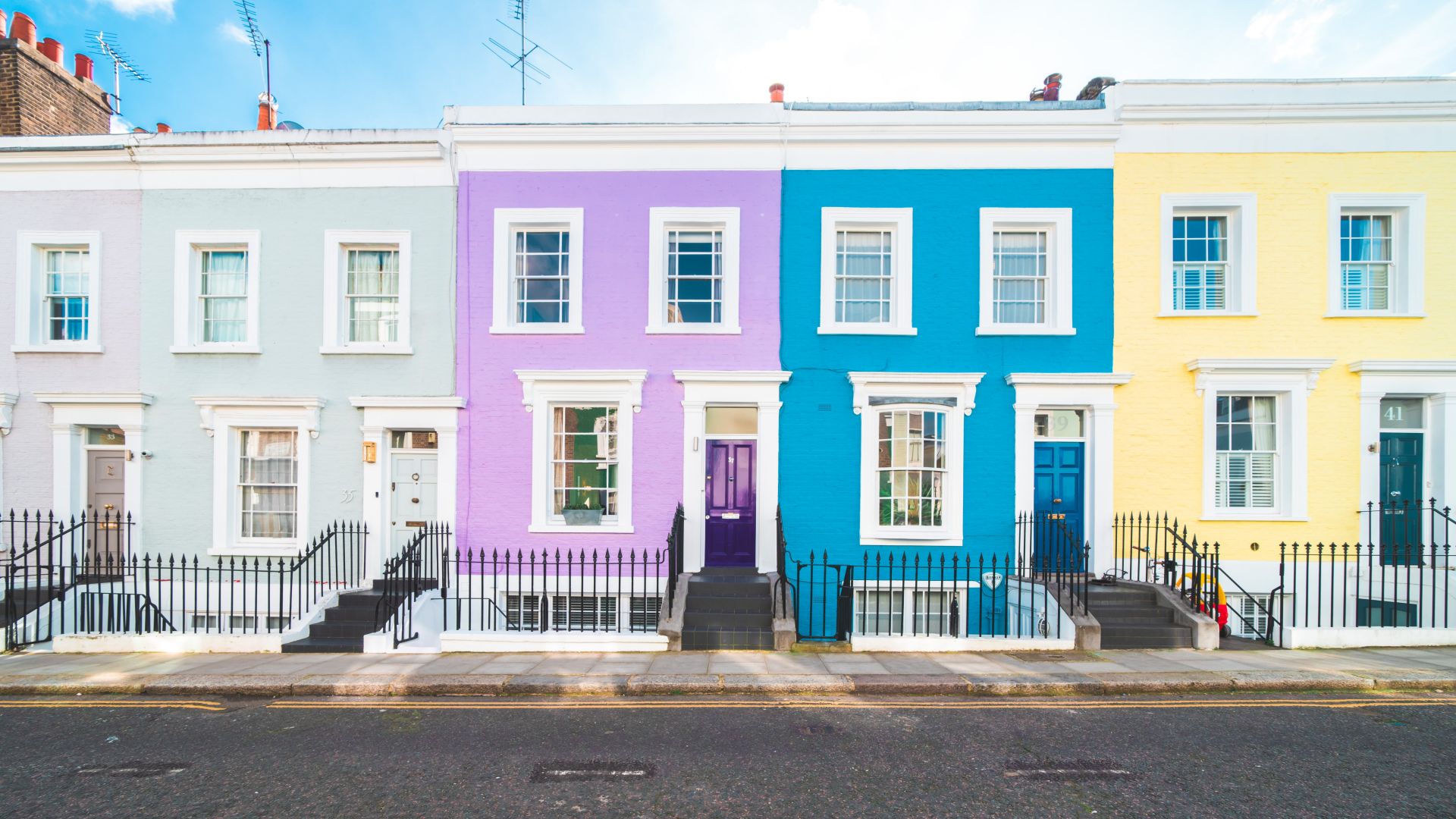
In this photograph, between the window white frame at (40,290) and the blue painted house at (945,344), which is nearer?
the blue painted house at (945,344)

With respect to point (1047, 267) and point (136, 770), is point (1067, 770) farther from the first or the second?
point (1047, 267)

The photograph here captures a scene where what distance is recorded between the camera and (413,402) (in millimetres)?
A: 10414

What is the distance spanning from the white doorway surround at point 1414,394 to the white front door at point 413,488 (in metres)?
15.1

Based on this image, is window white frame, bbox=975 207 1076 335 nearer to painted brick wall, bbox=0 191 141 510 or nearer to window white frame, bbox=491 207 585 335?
window white frame, bbox=491 207 585 335

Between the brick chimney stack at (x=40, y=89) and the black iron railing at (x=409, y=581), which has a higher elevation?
the brick chimney stack at (x=40, y=89)

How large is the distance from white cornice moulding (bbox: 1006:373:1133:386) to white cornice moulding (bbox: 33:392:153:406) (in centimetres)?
1439

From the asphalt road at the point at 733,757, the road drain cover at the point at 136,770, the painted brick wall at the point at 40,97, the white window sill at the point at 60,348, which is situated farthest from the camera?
the painted brick wall at the point at 40,97

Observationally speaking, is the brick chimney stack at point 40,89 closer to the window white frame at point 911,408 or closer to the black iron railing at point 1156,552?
the window white frame at point 911,408

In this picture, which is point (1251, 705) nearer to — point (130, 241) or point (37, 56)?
point (130, 241)

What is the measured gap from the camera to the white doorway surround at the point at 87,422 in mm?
10508

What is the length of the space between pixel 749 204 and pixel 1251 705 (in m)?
9.14

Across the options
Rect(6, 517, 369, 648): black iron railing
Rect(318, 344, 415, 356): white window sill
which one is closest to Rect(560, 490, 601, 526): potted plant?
Rect(6, 517, 369, 648): black iron railing

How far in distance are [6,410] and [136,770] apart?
967 centimetres

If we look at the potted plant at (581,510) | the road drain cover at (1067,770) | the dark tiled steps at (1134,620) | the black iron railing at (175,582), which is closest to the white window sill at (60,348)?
the black iron railing at (175,582)
